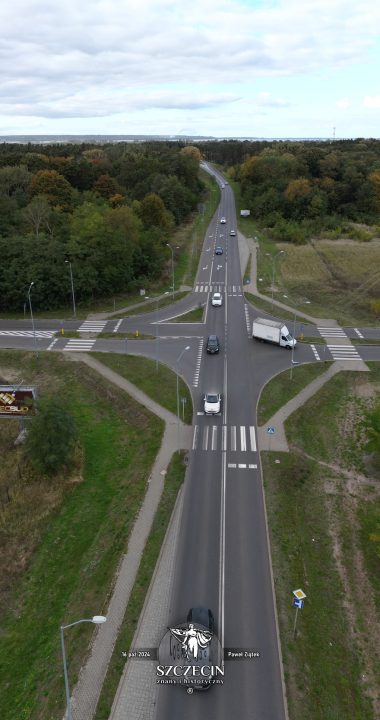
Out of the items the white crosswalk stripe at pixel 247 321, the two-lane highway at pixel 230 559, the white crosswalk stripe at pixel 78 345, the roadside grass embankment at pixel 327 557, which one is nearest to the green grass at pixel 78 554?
the two-lane highway at pixel 230 559

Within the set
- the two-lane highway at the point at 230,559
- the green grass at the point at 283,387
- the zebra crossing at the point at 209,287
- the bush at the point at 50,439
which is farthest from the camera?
the zebra crossing at the point at 209,287

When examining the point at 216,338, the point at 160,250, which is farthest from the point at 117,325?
the point at 160,250

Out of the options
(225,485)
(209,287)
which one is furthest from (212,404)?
(209,287)

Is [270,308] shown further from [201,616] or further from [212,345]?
[201,616]

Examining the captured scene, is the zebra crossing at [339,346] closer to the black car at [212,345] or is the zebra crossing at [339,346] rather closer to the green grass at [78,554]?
the black car at [212,345]

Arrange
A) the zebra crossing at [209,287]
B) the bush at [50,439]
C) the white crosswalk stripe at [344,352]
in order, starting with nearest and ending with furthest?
the bush at [50,439]
the white crosswalk stripe at [344,352]
the zebra crossing at [209,287]

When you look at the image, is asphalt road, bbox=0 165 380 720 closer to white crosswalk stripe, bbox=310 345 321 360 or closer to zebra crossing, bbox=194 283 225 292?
white crosswalk stripe, bbox=310 345 321 360
